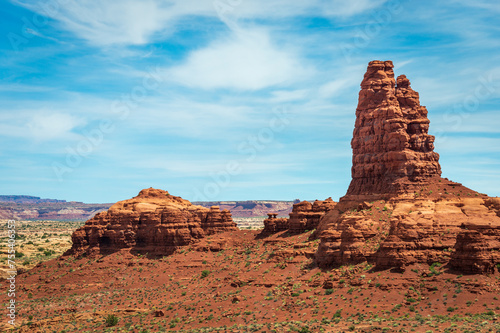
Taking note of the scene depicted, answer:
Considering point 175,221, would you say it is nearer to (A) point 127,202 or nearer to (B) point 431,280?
(A) point 127,202

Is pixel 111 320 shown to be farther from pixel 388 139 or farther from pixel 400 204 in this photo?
pixel 388 139

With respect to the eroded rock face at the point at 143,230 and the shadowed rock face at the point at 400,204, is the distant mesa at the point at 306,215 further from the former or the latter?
the eroded rock face at the point at 143,230

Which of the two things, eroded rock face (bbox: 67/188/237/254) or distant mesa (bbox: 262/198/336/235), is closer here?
distant mesa (bbox: 262/198/336/235)

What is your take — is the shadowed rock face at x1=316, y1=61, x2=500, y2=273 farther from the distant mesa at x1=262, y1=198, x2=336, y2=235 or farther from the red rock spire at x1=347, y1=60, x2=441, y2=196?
the distant mesa at x1=262, y1=198, x2=336, y2=235

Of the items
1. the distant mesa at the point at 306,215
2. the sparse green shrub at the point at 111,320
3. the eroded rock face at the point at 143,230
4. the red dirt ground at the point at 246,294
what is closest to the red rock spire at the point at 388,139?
the distant mesa at the point at 306,215

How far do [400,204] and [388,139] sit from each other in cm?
1069

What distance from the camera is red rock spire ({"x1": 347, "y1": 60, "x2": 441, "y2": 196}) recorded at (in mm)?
80062

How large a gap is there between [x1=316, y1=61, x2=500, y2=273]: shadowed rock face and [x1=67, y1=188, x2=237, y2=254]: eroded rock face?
26.6 metres

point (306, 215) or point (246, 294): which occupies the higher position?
point (306, 215)

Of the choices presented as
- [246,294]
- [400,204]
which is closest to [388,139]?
[400,204]

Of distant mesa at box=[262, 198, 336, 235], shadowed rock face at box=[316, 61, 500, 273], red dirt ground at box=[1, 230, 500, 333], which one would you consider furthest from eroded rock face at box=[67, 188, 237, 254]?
shadowed rock face at box=[316, 61, 500, 273]

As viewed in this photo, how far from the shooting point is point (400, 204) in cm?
7600

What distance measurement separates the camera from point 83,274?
301 ft

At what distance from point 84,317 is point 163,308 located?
9484mm
